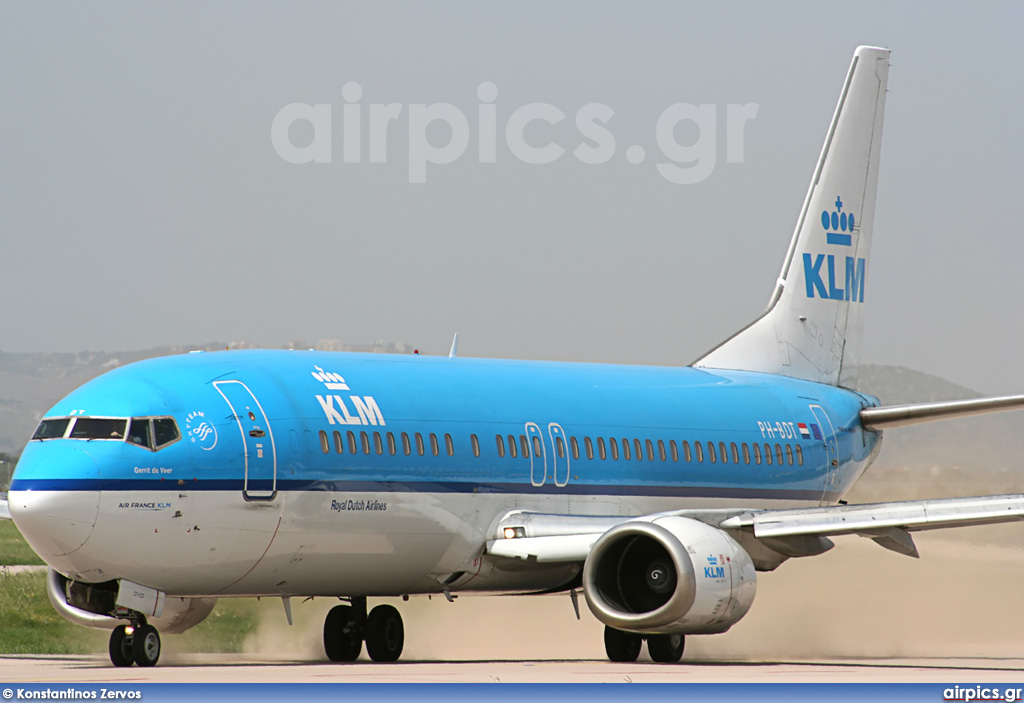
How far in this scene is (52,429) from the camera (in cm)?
2019

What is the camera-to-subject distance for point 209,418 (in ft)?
67.2

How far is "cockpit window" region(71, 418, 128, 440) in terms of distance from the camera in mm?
19922

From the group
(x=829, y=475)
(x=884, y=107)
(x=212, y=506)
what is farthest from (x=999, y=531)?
(x=212, y=506)

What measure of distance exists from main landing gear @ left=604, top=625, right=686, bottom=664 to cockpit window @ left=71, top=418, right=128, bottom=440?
836cm

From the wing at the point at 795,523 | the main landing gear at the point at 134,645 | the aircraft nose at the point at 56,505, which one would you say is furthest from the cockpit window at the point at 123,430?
the wing at the point at 795,523

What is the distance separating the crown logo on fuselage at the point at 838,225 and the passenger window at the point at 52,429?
16378mm

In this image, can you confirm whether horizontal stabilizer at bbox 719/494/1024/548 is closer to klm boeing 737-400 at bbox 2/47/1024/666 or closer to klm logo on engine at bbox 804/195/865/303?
klm boeing 737-400 at bbox 2/47/1024/666

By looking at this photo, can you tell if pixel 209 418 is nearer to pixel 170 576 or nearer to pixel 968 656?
pixel 170 576

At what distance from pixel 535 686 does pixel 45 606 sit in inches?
709

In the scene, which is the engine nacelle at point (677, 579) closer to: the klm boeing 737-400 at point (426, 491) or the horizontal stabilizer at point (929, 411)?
the klm boeing 737-400 at point (426, 491)

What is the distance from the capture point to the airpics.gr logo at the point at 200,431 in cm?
2025

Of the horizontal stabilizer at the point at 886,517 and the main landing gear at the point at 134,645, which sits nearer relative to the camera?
the main landing gear at the point at 134,645

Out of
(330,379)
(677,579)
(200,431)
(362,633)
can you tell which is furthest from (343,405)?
(362,633)

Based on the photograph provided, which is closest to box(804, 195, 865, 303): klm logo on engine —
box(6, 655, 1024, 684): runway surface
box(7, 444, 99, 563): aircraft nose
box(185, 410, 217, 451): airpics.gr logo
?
box(6, 655, 1024, 684): runway surface
